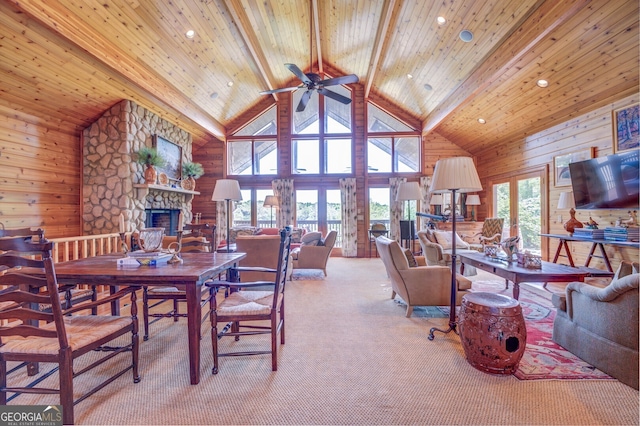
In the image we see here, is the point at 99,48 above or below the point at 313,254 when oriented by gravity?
above

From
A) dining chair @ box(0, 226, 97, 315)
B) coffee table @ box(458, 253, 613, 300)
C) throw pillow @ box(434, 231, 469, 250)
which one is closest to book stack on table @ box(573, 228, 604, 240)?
coffee table @ box(458, 253, 613, 300)

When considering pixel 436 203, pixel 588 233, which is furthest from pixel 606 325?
pixel 436 203

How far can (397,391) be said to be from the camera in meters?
1.93

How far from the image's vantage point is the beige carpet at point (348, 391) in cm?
169

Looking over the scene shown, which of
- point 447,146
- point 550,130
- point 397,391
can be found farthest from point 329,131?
point 397,391

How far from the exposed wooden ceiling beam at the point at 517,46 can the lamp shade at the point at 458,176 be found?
218cm

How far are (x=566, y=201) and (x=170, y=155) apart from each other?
755 centimetres

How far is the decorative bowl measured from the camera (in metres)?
2.37

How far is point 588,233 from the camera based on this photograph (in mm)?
4387

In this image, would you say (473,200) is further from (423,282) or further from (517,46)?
(423,282)

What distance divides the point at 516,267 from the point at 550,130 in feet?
12.1

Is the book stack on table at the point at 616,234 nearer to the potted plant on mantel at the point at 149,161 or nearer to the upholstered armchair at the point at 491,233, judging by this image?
the upholstered armchair at the point at 491,233

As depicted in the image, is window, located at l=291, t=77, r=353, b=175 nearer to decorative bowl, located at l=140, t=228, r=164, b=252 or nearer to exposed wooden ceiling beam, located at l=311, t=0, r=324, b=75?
exposed wooden ceiling beam, located at l=311, t=0, r=324, b=75

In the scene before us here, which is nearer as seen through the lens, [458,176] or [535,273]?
[458,176]
